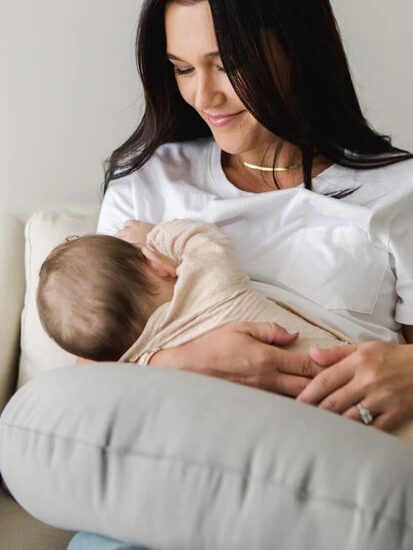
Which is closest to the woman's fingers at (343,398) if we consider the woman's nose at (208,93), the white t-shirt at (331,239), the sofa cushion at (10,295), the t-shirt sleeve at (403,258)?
the white t-shirt at (331,239)

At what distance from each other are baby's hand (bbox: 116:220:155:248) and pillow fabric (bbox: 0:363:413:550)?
1.49ft

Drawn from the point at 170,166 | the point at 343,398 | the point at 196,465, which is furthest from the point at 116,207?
the point at 196,465

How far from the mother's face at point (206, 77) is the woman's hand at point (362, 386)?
429mm

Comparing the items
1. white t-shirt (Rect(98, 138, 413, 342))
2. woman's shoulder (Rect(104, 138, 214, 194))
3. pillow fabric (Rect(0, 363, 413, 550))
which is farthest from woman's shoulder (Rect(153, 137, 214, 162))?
pillow fabric (Rect(0, 363, 413, 550))

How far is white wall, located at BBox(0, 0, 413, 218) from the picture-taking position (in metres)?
1.75

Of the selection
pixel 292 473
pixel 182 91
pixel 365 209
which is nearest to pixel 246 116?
pixel 182 91

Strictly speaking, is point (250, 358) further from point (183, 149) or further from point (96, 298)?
point (183, 149)

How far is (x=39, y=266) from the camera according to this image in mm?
1643

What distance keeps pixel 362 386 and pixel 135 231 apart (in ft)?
1.51

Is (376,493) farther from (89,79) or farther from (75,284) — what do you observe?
(89,79)

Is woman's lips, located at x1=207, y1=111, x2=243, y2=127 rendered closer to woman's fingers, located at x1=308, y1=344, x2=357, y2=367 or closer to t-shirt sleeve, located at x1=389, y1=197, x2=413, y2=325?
t-shirt sleeve, located at x1=389, y1=197, x2=413, y2=325

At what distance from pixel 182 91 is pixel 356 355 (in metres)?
0.56

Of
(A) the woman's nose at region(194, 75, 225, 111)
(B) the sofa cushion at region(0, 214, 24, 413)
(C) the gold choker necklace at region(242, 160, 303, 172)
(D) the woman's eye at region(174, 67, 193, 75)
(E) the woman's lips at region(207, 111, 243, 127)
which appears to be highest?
(D) the woman's eye at region(174, 67, 193, 75)

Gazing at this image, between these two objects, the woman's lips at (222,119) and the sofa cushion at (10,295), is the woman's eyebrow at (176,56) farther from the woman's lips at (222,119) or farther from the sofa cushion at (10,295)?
the sofa cushion at (10,295)
